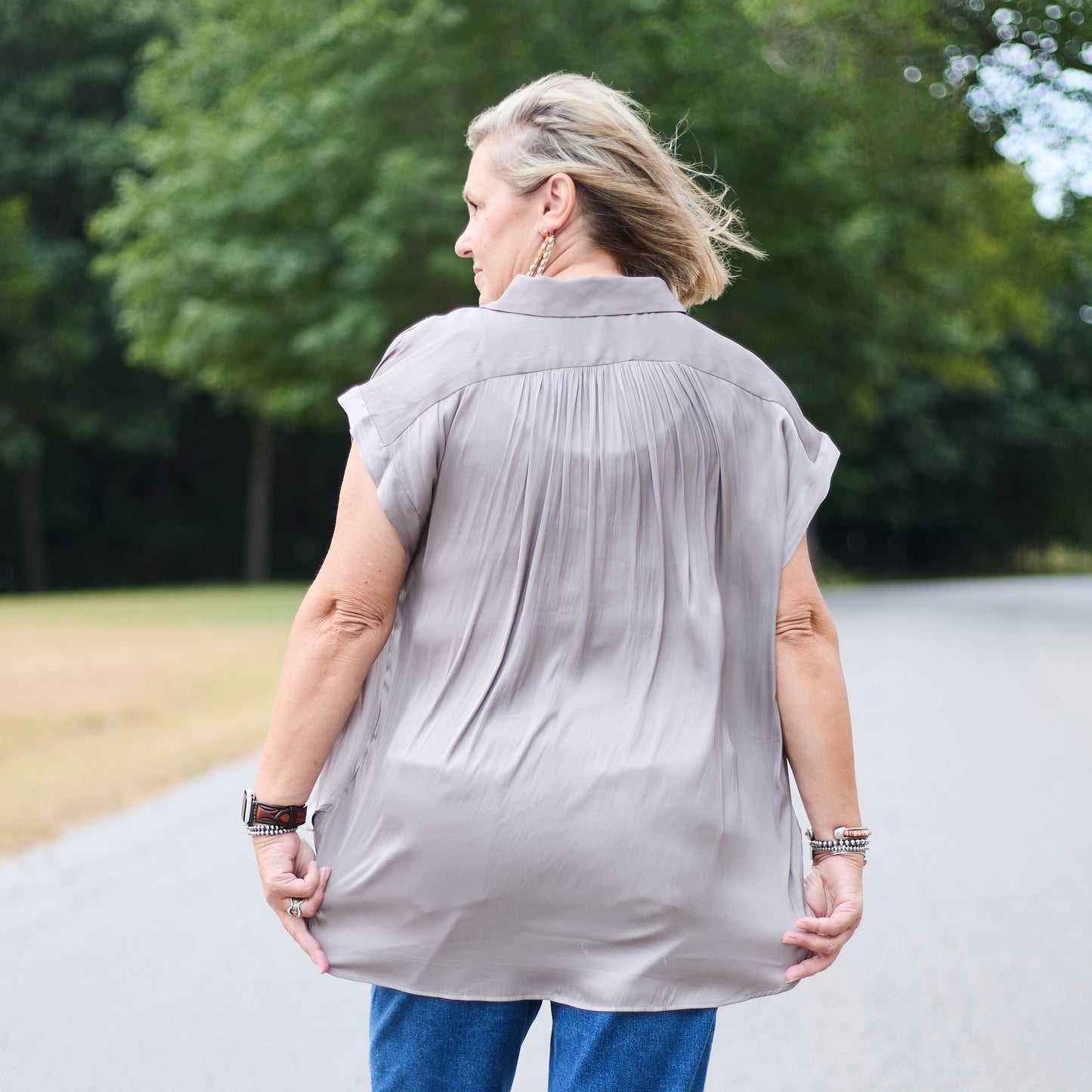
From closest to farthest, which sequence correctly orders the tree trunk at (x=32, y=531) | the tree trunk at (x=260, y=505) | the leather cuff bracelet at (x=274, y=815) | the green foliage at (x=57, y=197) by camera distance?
the leather cuff bracelet at (x=274, y=815) < the green foliage at (x=57, y=197) < the tree trunk at (x=32, y=531) < the tree trunk at (x=260, y=505)

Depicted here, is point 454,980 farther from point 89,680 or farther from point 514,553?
point 89,680

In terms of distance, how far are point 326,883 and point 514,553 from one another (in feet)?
1.49

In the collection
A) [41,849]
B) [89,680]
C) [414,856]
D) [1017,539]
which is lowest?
[1017,539]

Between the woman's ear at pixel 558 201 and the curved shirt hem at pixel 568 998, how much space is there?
0.91 m

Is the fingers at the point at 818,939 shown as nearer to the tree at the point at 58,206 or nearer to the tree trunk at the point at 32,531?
the tree at the point at 58,206

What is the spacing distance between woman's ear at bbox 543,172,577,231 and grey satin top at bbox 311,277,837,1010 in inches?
4.2

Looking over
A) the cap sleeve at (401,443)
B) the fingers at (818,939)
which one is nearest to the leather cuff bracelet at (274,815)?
the cap sleeve at (401,443)

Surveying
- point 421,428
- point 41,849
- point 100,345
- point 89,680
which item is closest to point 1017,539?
point 100,345

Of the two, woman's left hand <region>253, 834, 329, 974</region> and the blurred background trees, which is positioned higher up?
the blurred background trees

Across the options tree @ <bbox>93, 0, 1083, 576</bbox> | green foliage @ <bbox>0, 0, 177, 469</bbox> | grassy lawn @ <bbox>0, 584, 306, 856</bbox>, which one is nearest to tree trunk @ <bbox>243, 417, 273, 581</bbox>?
green foliage @ <bbox>0, 0, 177, 469</bbox>

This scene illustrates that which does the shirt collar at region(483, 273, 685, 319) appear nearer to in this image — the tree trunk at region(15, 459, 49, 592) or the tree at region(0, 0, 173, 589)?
the tree at region(0, 0, 173, 589)

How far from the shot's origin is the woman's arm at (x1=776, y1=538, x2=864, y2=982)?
63.7 inches

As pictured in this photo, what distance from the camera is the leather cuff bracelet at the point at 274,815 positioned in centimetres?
157

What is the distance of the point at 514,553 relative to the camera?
1.47 meters
